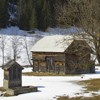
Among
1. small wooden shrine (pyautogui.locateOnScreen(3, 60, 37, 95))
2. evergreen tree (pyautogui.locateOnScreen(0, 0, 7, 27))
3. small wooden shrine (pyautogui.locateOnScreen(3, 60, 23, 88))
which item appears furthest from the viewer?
evergreen tree (pyautogui.locateOnScreen(0, 0, 7, 27))

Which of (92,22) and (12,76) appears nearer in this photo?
(92,22)

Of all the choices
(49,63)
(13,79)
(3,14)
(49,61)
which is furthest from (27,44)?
(13,79)

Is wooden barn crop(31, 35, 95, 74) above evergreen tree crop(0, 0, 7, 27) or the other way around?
the other way around

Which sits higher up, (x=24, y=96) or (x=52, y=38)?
(x=52, y=38)

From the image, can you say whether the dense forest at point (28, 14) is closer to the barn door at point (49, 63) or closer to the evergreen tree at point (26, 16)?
the evergreen tree at point (26, 16)

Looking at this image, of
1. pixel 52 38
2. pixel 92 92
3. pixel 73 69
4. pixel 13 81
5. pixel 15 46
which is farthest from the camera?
pixel 15 46

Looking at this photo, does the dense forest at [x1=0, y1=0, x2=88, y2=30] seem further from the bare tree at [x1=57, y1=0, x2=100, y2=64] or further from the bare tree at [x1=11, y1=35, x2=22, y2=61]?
the bare tree at [x1=57, y1=0, x2=100, y2=64]

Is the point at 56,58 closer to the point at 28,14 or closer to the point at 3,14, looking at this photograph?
the point at 3,14

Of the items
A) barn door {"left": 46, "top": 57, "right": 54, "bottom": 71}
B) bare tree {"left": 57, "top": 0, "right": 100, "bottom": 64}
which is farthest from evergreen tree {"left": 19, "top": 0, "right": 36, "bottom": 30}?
bare tree {"left": 57, "top": 0, "right": 100, "bottom": 64}

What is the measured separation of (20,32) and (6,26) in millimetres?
6048

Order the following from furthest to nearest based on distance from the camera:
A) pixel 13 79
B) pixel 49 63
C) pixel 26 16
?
pixel 26 16
pixel 49 63
pixel 13 79

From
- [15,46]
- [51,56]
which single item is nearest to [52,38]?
[51,56]

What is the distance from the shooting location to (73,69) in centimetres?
5447

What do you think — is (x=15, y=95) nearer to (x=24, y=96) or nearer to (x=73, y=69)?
(x=24, y=96)
